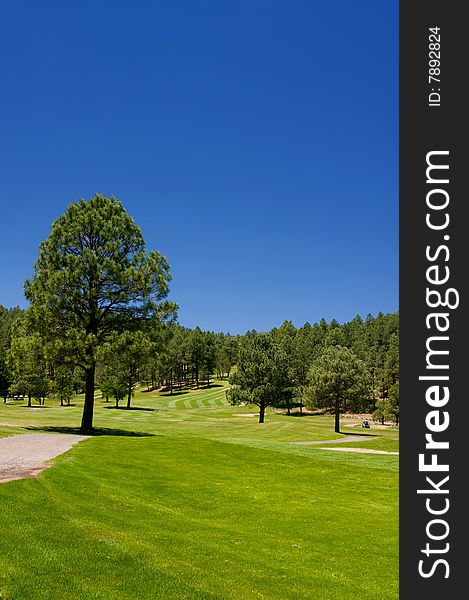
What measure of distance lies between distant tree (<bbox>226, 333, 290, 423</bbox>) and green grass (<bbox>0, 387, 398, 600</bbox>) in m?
38.7

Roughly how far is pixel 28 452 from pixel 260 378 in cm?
4477

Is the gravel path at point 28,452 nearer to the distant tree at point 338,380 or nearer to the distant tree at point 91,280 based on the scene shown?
the distant tree at point 91,280

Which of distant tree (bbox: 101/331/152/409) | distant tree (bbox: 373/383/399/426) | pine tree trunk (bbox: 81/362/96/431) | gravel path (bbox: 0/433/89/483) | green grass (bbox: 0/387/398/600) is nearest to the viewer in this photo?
green grass (bbox: 0/387/398/600)

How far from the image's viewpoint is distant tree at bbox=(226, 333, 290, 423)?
67125mm

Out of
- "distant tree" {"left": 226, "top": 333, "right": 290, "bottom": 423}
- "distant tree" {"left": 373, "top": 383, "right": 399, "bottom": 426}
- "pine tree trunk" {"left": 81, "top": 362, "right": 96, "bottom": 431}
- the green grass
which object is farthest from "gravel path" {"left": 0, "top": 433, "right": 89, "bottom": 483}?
"distant tree" {"left": 373, "top": 383, "right": 399, "bottom": 426}

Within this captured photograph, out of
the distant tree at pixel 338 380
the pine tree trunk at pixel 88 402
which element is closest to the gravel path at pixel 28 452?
the pine tree trunk at pixel 88 402

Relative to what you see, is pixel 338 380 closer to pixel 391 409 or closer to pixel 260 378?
pixel 260 378

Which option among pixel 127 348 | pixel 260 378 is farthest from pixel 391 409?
pixel 127 348

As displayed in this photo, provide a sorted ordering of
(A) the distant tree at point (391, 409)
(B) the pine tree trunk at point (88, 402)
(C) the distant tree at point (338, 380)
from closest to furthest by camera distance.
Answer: (B) the pine tree trunk at point (88, 402) < (C) the distant tree at point (338, 380) < (A) the distant tree at point (391, 409)

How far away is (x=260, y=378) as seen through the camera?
224 feet

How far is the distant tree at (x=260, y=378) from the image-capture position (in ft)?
220

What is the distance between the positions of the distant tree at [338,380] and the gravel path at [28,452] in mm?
39662

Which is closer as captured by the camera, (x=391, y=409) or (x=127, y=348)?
(x=127, y=348)

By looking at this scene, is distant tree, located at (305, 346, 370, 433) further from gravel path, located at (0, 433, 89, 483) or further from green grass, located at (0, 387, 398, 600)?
gravel path, located at (0, 433, 89, 483)
